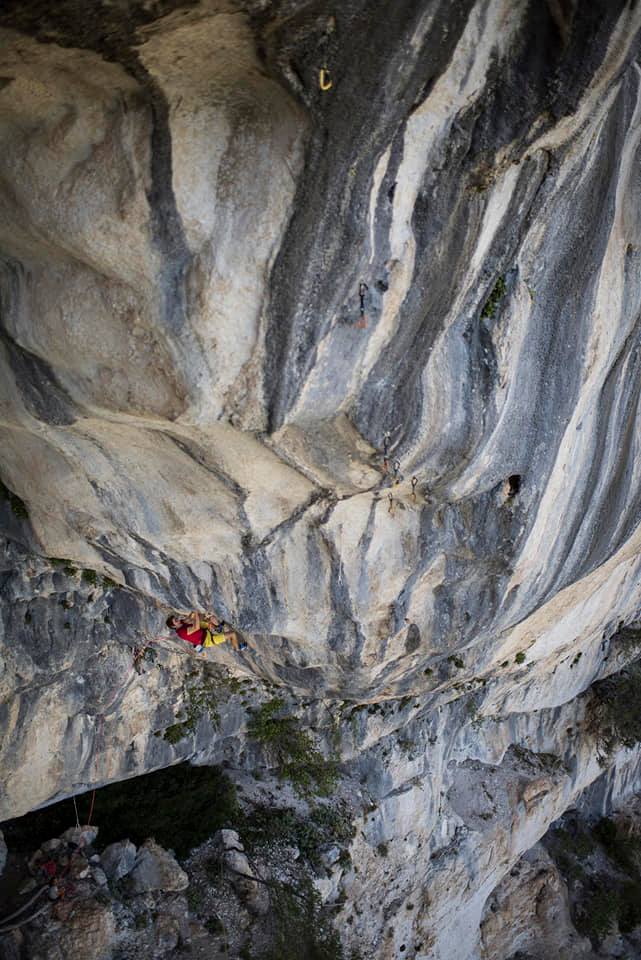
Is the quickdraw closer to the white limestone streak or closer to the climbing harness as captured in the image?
the white limestone streak

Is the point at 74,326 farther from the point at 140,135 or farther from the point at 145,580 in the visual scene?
the point at 145,580

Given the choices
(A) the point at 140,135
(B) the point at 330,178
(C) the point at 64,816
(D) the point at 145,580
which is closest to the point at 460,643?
(D) the point at 145,580

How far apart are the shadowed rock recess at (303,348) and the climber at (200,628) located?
0.25 metres

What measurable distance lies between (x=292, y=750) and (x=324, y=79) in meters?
9.36

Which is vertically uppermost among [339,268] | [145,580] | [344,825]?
[339,268]

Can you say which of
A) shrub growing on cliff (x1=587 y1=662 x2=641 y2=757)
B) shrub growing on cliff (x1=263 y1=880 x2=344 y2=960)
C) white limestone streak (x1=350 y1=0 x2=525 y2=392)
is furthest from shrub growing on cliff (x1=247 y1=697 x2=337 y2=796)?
white limestone streak (x1=350 y1=0 x2=525 y2=392)

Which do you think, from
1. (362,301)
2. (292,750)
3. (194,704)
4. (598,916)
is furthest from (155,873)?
(598,916)

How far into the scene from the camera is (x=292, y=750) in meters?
11.2

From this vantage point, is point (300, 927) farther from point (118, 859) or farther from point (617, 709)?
point (617, 709)

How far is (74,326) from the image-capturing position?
4758 mm

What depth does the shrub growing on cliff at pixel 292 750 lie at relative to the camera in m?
10.7

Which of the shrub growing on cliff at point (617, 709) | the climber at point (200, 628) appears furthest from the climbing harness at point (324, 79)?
Result: the shrub growing on cliff at point (617, 709)

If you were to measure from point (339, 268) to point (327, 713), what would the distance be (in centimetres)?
779

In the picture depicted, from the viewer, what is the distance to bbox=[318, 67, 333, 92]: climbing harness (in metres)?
3.86
